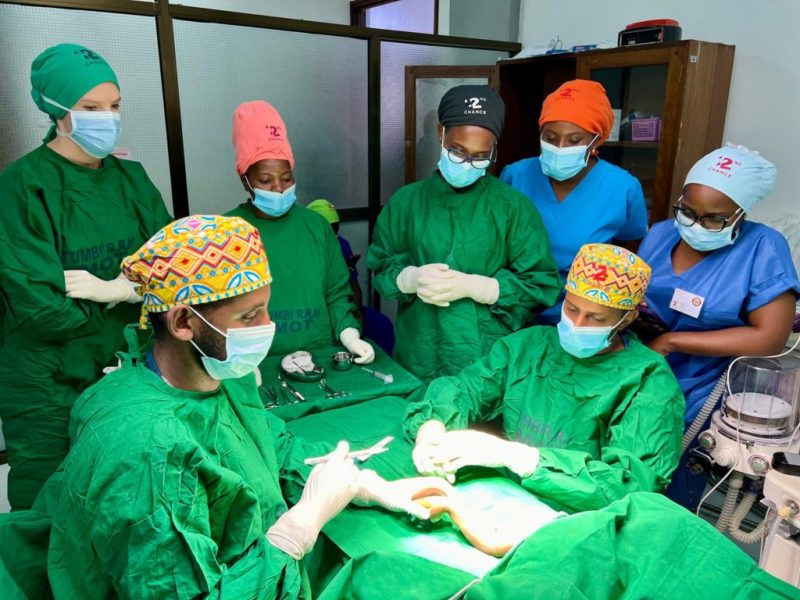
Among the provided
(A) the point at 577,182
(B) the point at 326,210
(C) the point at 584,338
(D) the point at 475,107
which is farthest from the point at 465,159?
(B) the point at 326,210

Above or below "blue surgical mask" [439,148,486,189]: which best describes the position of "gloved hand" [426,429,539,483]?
below

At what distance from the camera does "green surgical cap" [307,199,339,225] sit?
3125mm

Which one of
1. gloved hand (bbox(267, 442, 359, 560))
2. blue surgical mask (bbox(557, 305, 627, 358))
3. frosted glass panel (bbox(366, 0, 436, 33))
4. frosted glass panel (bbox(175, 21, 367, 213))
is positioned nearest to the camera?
gloved hand (bbox(267, 442, 359, 560))

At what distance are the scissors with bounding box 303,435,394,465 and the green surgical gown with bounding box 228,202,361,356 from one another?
779 millimetres

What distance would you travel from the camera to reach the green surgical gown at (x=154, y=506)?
98cm

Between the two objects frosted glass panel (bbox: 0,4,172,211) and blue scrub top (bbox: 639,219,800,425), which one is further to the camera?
→ frosted glass panel (bbox: 0,4,172,211)

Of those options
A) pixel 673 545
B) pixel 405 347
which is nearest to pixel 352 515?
pixel 673 545

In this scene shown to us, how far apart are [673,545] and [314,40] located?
2.74 metres

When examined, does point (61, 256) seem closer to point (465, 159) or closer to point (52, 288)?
point (52, 288)

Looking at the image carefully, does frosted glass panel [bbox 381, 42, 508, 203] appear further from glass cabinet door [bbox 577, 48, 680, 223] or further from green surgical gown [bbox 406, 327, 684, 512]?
green surgical gown [bbox 406, 327, 684, 512]

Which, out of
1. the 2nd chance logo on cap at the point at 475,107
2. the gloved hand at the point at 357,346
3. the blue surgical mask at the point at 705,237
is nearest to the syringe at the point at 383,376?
the gloved hand at the point at 357,346

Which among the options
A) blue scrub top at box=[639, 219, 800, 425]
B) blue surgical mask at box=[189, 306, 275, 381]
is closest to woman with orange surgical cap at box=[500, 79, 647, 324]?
blue scrub top at box=[639, 219, 800, 425]

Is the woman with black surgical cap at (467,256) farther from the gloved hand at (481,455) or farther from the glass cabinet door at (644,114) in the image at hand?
the glass cabinet door at (644,114)

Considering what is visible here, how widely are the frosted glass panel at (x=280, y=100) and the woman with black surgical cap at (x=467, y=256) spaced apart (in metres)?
1.05
